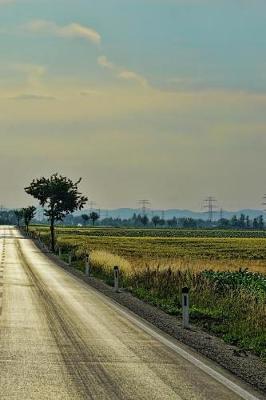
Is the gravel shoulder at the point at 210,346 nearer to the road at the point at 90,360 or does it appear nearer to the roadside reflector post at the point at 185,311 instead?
the roadside reflector post at the point at 185,311

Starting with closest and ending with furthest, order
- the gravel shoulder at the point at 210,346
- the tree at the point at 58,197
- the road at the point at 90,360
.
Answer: the road at the point at 90,360, the gravel shoulder at the point at 210,346, the tree at the point at 58,197

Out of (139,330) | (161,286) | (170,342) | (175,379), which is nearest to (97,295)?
(161,286)

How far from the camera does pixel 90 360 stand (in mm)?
10938

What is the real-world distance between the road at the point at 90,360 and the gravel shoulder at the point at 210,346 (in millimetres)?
426

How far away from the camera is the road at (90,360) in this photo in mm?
8828

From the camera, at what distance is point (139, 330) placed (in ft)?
48.6

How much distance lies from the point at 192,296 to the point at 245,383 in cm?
1203

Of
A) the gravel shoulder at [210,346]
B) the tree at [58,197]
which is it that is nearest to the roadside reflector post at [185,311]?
the gravel shoulder at [210,346]

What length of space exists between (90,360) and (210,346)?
3.08 m

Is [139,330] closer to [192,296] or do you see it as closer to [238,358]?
[238,358]

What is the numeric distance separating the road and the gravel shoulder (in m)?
0.43

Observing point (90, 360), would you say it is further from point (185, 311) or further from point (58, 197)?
point (58, 197)

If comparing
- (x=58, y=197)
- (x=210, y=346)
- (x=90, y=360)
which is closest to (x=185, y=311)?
(x=210, y=346)

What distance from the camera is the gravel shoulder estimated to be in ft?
34.3
